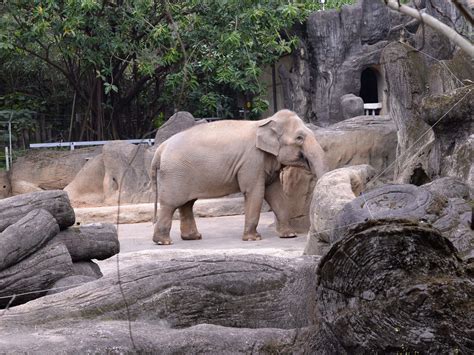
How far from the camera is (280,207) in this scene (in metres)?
12.3

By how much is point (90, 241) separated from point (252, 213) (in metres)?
5.60

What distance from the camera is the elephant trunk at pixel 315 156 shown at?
11578mm

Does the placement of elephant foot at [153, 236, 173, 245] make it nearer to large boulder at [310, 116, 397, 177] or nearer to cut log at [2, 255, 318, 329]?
large boulder at [310, 116, 397, 177]

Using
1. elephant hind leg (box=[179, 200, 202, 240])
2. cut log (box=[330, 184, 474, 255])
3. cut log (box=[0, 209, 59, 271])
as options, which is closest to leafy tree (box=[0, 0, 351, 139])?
elephant hind leg (box=[179, 200, 202, 240])

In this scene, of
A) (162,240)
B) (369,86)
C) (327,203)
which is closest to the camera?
(327,203)

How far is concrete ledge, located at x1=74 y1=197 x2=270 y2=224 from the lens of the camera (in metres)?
13.7

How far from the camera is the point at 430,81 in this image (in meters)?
9.27

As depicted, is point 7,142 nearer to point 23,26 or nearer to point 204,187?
point 23,26

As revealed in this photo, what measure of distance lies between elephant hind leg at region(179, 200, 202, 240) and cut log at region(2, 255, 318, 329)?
8033mm

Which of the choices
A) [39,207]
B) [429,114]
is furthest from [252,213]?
[39,207]

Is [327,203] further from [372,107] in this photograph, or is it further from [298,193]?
[372,107]

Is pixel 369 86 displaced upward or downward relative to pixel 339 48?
downward

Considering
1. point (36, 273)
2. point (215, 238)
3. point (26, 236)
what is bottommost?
point (215, 238)

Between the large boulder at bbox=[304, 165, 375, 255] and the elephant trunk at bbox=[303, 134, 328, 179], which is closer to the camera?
the large boulder at bbox=[304, 165, 375, 255]
